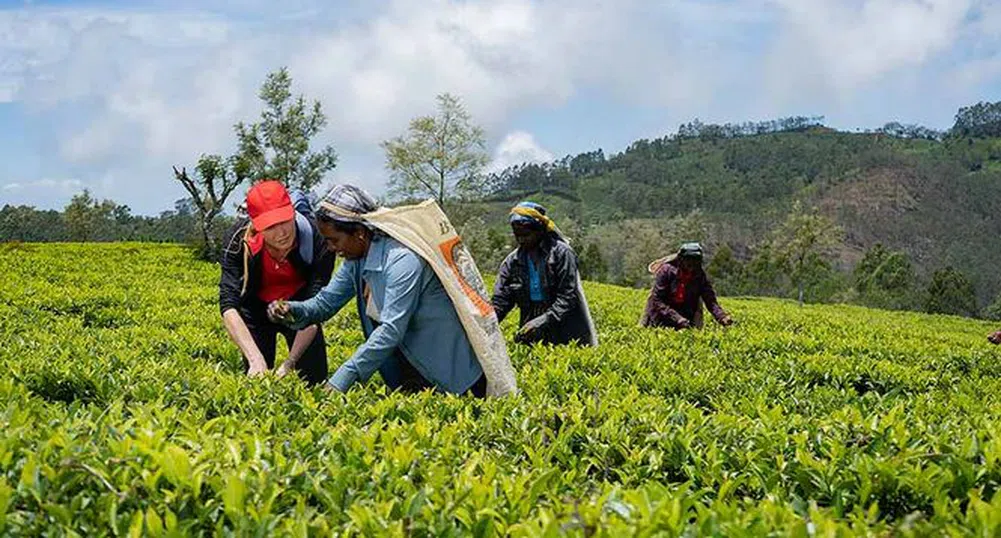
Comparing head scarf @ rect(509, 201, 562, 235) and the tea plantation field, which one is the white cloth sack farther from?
head scarf @ rect(509, 201, 562, 235)

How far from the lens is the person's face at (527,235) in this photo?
657 centimetres

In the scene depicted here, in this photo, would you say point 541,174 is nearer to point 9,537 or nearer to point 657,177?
point 657,177

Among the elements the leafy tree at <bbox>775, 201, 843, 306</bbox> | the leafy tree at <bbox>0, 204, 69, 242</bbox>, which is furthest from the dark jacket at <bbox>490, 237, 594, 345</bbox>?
the leafy tree at <bbox>0, 204, 69, 242</bbox>

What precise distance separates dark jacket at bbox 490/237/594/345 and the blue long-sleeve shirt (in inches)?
83.9

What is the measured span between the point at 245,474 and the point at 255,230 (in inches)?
106

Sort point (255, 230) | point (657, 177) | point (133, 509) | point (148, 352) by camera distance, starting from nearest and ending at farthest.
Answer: point (133, 509)
point (255, 230)
point (148, 352)
point (657, 177)

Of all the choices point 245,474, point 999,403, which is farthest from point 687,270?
point 245,474

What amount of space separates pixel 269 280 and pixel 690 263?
5059 mm

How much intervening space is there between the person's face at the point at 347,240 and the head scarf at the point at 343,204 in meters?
0.07

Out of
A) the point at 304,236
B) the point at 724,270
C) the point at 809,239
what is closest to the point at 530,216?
the point at 304,236

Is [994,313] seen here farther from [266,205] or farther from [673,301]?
[266,205]

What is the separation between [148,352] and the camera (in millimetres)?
6656

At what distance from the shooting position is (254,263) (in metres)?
5.18

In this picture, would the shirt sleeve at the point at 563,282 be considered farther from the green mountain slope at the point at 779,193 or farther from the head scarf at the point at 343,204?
the green mountain slope at the point at 779,193
